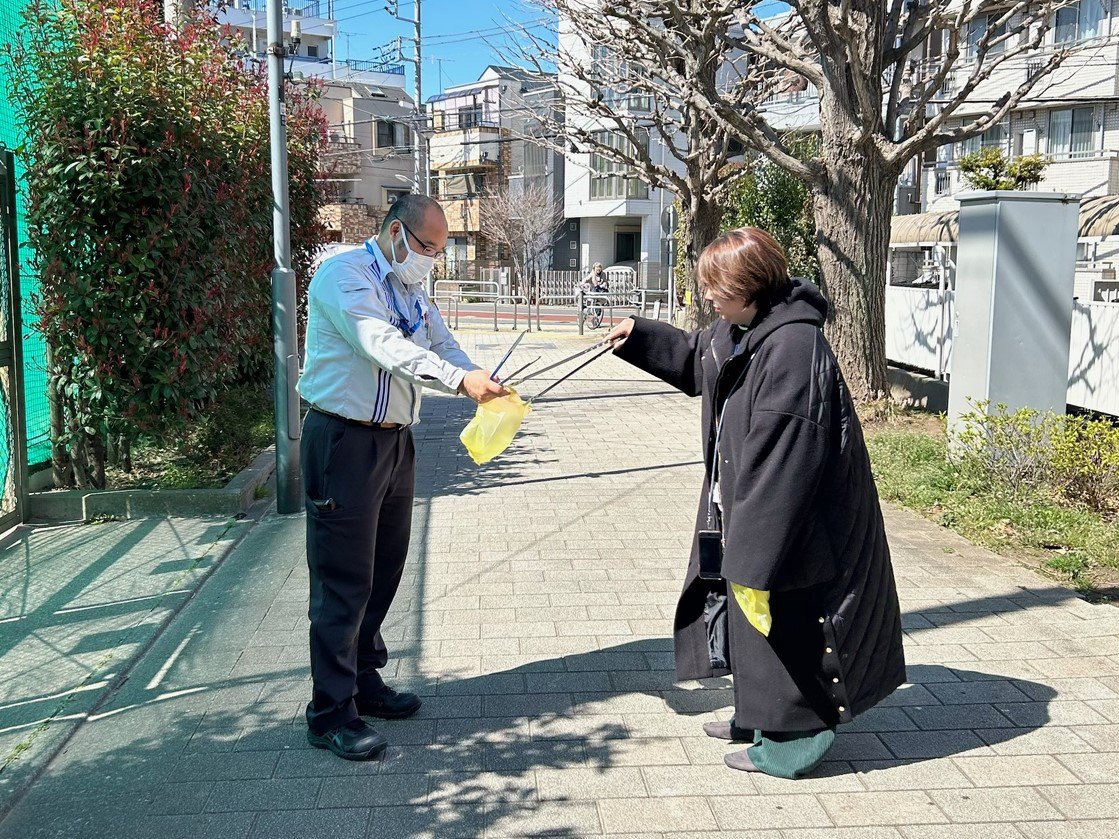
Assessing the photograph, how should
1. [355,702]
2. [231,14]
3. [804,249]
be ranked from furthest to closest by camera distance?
[231,14] < [804,249] < [355,702]

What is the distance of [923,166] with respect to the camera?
3425cm

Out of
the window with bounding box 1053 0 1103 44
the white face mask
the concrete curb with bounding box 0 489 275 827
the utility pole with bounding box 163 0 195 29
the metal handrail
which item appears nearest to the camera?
the concrete curb with bounding box 0 489 275 827

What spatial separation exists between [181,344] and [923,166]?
3218 centimetres

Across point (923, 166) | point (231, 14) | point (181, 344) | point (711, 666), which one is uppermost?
point (231, 14)

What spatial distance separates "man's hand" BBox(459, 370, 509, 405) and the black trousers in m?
0.44

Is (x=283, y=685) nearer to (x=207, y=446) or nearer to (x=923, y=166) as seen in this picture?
(x=207, y=446)

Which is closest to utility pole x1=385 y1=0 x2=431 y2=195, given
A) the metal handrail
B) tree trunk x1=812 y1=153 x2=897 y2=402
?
the metal handrail

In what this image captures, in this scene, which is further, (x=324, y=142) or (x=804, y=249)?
(x=804, y=249)

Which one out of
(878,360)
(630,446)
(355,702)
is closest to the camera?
(355,702)

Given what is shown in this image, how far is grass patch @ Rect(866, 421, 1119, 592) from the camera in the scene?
554cm

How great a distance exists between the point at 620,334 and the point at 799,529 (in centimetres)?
108

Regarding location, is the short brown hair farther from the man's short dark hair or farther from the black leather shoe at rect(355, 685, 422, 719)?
the black leather shoe at rect(355, 685, 422, 719)

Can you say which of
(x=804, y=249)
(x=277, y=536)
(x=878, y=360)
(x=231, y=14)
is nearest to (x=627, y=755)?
(x=277, y=536)

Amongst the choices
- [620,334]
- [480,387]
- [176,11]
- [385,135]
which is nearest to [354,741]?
[480,387]
